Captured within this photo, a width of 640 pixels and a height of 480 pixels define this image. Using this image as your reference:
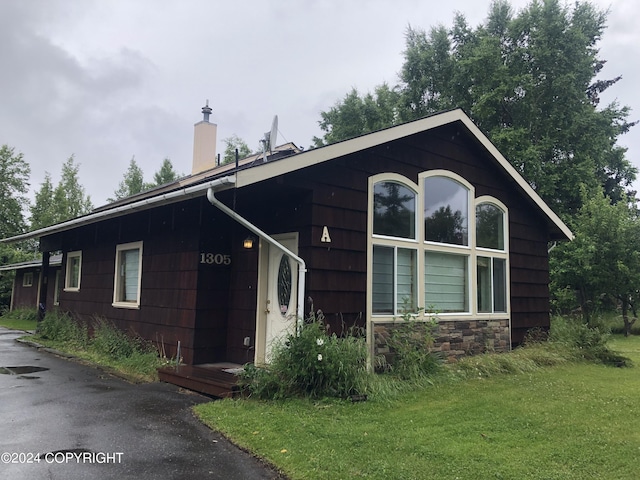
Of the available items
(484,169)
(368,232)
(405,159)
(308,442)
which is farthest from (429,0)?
(308,442)

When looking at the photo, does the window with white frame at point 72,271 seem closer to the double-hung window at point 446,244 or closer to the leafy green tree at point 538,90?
the double-hung window at point 446,244

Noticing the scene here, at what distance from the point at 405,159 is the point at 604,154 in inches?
715

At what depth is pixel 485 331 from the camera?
8.52 metres

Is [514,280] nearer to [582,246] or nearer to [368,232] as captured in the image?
[368,232]

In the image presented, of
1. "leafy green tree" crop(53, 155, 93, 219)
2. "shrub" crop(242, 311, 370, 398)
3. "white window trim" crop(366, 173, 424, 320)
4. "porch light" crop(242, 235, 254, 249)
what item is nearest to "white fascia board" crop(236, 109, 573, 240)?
"white window trim" crop(366, 173, 424, 320)

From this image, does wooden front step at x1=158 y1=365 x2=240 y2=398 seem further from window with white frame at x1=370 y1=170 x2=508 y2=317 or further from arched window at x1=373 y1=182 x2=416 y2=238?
arched window at x1=373 y1=182 x2=416 y2=238

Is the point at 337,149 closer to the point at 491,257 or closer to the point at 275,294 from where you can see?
the point at 275,294

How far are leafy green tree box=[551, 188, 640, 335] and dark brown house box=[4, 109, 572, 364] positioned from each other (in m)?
7.29

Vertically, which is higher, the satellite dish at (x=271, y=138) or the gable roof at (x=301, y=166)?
the satellite dish at (x=271, y=138)

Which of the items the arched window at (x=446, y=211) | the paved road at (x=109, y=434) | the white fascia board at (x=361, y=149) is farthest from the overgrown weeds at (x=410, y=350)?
the paved road at (x=109, y=434)

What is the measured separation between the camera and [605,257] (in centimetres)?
1574

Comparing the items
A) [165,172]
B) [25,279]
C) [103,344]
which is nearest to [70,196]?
[165,172]

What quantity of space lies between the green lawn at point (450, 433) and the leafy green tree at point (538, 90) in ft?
54.3

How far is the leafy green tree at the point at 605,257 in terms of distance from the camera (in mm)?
15453
